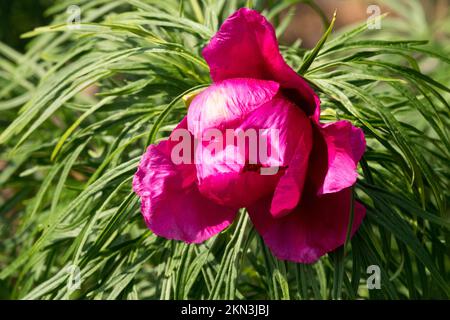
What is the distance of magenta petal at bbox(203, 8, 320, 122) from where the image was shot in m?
0.70

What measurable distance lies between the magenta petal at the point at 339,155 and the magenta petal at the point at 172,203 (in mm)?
101

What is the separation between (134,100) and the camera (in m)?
0.96

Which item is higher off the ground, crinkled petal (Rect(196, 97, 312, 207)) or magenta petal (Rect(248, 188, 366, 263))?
crinkled petal (Rect(196, 97, 312, 207))

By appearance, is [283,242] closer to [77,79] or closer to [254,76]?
[254,76]

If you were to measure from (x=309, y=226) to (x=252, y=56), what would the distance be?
16cm

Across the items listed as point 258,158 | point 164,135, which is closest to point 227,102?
point 258,158

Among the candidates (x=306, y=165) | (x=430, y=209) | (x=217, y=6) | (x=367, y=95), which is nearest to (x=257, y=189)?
(x=306, y=165)

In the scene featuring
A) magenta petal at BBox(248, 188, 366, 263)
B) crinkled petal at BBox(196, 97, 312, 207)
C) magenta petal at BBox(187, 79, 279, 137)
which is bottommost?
magenta petal at BBox(248, 188, 366, 263)

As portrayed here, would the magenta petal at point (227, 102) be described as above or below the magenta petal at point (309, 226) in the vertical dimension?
above

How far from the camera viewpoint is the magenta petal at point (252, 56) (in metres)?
0.70

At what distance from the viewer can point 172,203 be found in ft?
2.45

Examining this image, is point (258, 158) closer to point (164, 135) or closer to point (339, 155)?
point (339, 155)

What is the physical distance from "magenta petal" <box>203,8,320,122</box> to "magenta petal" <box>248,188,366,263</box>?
82 mm

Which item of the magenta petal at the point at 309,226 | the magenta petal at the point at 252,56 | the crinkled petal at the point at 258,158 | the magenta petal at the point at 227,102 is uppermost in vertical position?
the magenta petal at the point at 252,56
